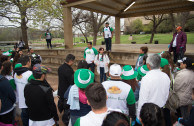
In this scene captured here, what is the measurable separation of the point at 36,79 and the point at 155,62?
221 centimetres

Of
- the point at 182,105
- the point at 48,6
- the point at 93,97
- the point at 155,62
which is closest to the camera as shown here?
the point at 93,97

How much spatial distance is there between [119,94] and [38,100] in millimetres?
1440

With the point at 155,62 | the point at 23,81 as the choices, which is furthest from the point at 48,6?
the point at 155,62

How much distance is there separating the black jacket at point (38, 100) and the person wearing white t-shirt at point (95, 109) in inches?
43.8

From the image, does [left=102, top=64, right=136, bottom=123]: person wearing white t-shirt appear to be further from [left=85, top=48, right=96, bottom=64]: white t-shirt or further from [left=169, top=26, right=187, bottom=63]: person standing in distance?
[left=169, top=26, right=187, bottom=63]: person standing in distance

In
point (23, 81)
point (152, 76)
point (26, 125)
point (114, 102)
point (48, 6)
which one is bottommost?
point (26, 125)

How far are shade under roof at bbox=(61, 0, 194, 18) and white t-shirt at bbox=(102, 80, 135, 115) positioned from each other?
8937 mm

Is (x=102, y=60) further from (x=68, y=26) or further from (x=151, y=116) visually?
(x=68, y=26)

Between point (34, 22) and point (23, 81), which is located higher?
point (34, 22)

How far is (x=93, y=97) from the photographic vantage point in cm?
154

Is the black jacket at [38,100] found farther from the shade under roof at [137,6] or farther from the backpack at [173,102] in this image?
the shade under roof at [137,6]

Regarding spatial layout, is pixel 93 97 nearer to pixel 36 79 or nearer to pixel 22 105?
pixel 36 79

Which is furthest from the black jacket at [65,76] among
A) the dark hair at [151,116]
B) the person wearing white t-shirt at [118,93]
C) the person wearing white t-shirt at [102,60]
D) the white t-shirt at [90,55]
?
the white t-shirt at [90,55]

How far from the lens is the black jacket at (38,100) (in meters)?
2.38
